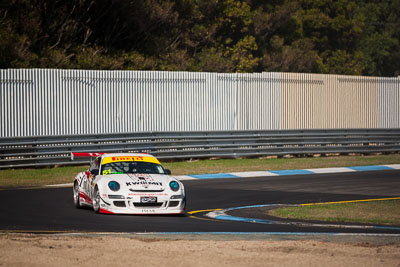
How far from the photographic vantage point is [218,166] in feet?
87.5

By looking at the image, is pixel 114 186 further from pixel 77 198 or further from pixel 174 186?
pixel 77 198

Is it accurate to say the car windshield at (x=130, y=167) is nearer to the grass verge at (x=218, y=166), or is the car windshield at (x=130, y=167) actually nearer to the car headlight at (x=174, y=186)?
the car headlight at (x=174, y=186)

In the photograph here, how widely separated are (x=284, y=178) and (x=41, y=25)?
57.0 ft

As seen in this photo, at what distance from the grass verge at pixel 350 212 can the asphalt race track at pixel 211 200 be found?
126 cm

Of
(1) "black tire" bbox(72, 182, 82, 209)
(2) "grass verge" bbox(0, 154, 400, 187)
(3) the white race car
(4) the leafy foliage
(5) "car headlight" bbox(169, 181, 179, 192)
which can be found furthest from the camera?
(4) the leafy foliage

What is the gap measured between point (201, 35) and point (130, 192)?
3556 centimetres

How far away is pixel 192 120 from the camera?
29.0 metres

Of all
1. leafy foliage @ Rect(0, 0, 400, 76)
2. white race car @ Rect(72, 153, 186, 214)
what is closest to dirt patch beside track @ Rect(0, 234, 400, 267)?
white race car @ Rect(72, 153, 186, 214)

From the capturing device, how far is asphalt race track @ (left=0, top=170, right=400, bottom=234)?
1302cm

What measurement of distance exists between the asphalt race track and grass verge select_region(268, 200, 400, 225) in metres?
1.26

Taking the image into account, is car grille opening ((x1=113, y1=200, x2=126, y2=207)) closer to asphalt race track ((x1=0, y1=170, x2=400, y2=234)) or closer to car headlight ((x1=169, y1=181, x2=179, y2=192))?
asphalt race track ((x1=0, y1=170, x2=400, y2=234))

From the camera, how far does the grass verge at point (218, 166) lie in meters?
22.5

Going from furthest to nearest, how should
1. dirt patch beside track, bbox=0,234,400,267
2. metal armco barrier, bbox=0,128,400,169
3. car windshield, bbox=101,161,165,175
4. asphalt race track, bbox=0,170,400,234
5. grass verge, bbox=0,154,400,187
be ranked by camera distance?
metal armco barrier, bbox=0,128,400,169 → grass verge, bbox=0,154,400,187 → car windshield, bbox=101,161,165,175 → asphalt race track, bbox=0,170,400,234 → dirt patch beside track, bbox=0,234,400,267

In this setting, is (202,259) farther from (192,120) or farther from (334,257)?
(192,120)
